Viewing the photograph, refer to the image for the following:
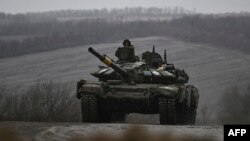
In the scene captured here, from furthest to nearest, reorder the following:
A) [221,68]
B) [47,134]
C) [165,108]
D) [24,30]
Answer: [24,30] → [221,68] → [165,108] → [47,134]

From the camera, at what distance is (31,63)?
3317 inches

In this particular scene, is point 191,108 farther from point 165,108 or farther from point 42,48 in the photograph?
point 42,48

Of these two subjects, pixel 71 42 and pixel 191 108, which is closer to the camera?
pixel 191 108

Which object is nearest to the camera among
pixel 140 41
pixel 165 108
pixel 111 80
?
pixel 165 108

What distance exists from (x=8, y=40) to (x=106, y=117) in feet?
249

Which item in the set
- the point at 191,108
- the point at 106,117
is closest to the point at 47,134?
the point at 106,117

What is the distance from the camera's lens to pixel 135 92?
62.7 ft

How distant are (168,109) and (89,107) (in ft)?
7.84

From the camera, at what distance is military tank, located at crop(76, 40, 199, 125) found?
18.9 metres

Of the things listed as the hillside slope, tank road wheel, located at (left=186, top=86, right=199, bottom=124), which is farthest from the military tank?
the hillside slope

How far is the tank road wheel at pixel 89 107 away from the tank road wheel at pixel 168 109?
Result: 1986 mm

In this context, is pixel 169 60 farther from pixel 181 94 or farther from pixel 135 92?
pixel 135 92

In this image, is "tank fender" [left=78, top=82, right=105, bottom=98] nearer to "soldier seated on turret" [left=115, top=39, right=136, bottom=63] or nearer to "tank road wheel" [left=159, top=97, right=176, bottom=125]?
"tank road wheel" [left=159, top=97, right=176, bottom=125]

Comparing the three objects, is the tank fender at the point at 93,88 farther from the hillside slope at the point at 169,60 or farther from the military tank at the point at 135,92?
the hillside slope at the point at 169,60
